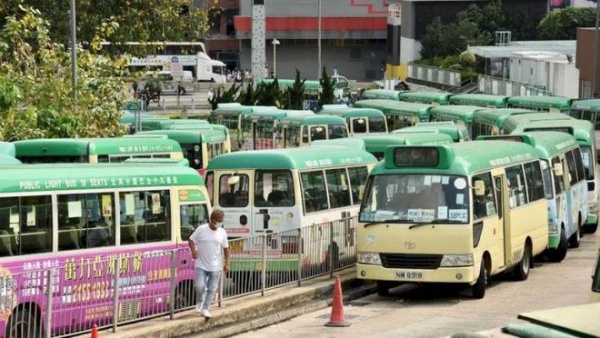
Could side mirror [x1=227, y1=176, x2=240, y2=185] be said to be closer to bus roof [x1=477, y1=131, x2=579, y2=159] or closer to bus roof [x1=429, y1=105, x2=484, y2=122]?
bus roof [x1=477, y1=131, x2=579, y2=159]

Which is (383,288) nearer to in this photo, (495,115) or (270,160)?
(270,160)

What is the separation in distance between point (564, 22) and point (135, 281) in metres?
102

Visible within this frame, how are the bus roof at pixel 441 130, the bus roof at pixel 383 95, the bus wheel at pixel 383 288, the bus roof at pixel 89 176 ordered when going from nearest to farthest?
1. the bus roof at pixel 89 176
2. the bus wheel at pixel 383 288
3. the bus roof at pixel 441 130
4. the bus roof at pixel 383 95

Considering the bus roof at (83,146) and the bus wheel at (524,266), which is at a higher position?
the bus roof at (83,146)

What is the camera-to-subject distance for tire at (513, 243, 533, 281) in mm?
24766

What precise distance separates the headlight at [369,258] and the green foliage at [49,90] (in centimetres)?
1098

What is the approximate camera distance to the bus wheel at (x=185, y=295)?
19531mm

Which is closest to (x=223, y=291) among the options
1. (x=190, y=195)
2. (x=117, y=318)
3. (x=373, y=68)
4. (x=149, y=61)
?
(x=190, y=195)

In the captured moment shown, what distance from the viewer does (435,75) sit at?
343 ft

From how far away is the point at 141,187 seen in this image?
1948 cm

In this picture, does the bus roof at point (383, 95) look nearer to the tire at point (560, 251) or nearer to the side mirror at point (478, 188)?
the tire at point (560, 251)

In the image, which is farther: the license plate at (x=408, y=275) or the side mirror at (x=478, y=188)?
the side mirror at (x=478, y=188)

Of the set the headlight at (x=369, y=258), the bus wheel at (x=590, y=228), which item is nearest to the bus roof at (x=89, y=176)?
the headlight at (x=369, y=258)

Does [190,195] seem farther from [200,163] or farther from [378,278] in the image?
[200,163]
